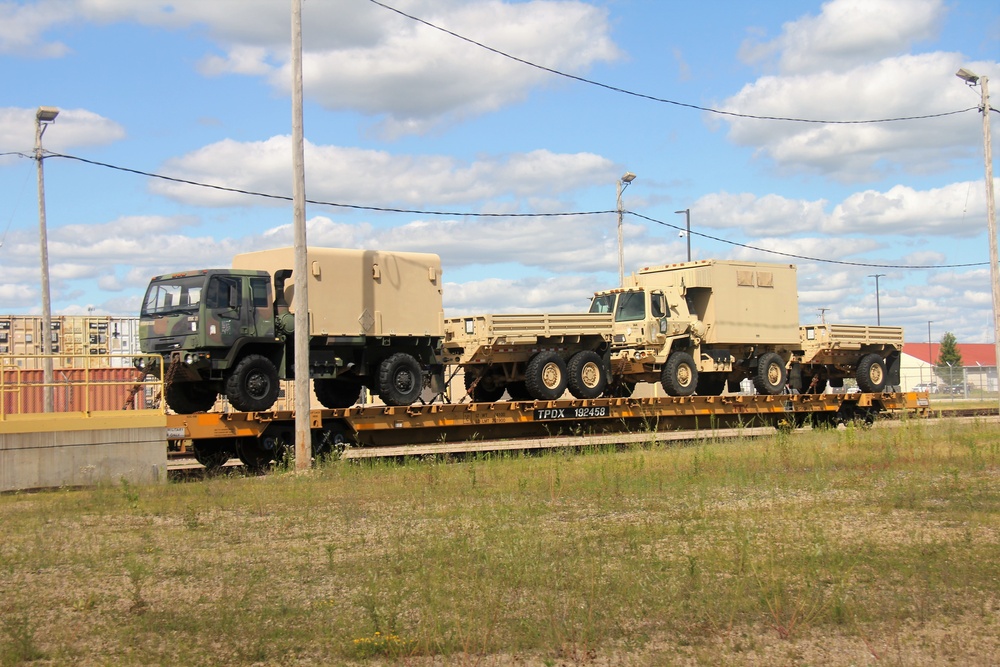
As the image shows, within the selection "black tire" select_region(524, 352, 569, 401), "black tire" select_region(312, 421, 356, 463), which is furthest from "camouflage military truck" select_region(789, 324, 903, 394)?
"black tire" select_region(312, 421, 356, 463)

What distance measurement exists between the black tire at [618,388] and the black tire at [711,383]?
2.58m

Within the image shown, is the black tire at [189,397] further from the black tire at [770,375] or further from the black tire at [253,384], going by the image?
the black tire at [770,375]

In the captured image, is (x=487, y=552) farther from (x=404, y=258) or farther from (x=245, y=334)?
(x=404, y=258)

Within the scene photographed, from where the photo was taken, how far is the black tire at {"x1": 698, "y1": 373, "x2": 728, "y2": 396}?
84.6 ft

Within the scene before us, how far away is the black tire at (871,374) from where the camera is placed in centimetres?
2695

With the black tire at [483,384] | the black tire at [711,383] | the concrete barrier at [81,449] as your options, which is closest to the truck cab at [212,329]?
the concrete barrier at [81,449]

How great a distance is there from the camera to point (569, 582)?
26.6 ft

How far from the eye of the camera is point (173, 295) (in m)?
17.4

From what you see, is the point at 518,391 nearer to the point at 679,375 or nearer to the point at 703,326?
the point at 679,375

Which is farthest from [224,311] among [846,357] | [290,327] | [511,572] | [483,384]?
[846,357]

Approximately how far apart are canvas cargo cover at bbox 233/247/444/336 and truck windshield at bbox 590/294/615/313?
5455 mm

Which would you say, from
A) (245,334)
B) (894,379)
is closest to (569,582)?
(245,334)

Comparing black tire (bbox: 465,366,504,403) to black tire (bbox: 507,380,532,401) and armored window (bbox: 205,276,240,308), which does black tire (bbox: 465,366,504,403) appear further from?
armored window (bbox: 205,276,240,308)

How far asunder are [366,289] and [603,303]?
23.9 ft
